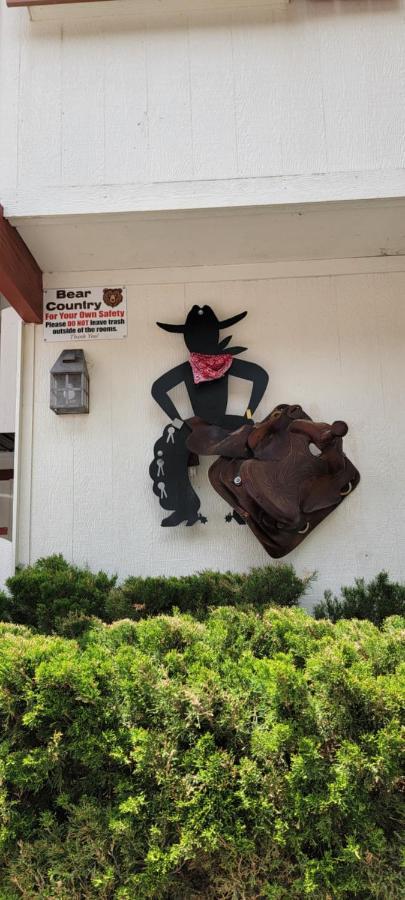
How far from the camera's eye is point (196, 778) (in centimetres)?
153

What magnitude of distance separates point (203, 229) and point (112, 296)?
0.77 metres

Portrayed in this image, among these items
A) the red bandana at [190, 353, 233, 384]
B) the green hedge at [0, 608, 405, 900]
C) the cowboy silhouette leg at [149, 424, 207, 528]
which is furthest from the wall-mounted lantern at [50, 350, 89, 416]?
the green hedge at [0, 608, 405, 900]

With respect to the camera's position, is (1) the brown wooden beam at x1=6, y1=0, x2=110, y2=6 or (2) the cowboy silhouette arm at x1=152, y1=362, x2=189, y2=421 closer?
(1) the brown wooden beam at x1=6, y1=0, x2=110, y2=6

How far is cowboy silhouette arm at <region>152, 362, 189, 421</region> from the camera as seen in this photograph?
355 cm

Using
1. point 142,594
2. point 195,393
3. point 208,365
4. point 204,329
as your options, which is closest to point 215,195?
point 204,329

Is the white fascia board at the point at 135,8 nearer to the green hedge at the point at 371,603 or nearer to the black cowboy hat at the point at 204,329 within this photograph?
the black cowboy hat at the point at 204,329

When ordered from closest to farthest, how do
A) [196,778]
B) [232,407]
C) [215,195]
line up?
[196,778], [215,195], [232,407]

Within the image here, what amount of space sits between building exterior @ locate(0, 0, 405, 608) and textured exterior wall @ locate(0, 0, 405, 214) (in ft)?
0.03

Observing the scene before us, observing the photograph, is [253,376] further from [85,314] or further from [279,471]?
[85,314]

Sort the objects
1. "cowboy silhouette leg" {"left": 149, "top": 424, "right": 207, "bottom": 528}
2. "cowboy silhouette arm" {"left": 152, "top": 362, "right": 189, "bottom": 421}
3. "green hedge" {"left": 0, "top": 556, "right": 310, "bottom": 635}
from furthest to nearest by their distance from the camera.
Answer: "cowboy silhouette arm" {"left": 152, "top": 362, "right": 189, "bottom": 421}, "cowboy silhouette leg" {"left": 149, "top": 424, "right": 207, "bottom": 528}, "green hedge" {"left": 0, "top": 556, "right": 310, "bottom": 635}

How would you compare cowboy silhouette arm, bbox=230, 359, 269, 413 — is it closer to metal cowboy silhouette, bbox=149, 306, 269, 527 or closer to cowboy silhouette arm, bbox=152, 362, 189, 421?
metal cowboy silhouette, bbox=149, 306, 269, 527

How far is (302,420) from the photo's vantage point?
329 cm

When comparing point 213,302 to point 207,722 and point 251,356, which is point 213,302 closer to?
point 251,356

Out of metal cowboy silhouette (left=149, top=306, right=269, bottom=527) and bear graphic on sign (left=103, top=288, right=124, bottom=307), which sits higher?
bear graphic on sign (left=103, top=288, right=124, bottom=307)
